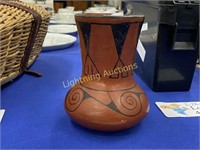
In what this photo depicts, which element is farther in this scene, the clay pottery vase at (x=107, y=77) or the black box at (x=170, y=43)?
the black box at (x=170, y=43)

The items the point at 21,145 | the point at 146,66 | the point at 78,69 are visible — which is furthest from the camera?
the point at 78,69

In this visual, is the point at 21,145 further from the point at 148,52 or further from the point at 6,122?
the point at 148,52

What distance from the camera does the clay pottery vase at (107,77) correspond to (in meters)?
0.33

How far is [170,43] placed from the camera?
1.57 feet

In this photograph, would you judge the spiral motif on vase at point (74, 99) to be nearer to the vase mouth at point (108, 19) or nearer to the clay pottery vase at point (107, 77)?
the clay pottery vase at point (107, 77)

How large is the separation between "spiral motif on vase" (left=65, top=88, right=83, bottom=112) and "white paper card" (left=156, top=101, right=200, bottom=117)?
164mm

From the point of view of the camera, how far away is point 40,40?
0.64 metres

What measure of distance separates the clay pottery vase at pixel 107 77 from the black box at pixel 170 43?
139mm

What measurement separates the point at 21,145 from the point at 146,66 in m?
0.33

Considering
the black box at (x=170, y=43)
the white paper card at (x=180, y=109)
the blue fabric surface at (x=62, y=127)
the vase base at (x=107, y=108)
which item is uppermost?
the black box at (x=170, y=43)

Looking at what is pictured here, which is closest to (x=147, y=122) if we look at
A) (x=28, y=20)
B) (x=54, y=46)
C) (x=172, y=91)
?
(x=172, y=91)

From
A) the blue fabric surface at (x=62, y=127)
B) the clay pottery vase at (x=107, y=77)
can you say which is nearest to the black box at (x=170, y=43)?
the blue fabric surface at (x=62, y=127)

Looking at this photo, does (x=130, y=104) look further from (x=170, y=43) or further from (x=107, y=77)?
(x=170, y=43)

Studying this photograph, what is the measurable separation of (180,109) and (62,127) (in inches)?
8.5
